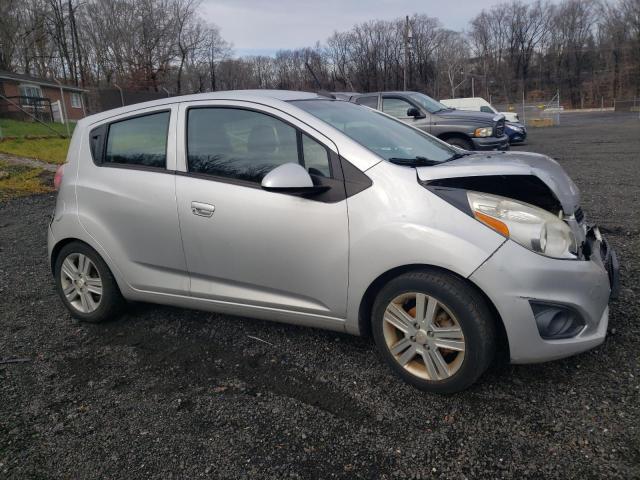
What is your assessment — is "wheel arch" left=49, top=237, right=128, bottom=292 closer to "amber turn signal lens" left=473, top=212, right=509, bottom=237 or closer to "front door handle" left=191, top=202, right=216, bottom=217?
"front door handle" left=191, top=202, right=216, bottom=217

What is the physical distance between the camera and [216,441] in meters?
2.40

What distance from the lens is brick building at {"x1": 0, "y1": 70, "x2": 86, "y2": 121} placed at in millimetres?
27031

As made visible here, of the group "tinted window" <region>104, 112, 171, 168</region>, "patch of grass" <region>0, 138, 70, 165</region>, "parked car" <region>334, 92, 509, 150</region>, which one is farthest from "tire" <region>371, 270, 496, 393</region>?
"patch of grass" <region>0, 138, 70, 165</region>

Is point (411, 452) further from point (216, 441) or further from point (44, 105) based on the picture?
point (44, 105)

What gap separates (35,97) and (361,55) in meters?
63.4

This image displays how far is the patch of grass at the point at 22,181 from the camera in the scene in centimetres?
1064

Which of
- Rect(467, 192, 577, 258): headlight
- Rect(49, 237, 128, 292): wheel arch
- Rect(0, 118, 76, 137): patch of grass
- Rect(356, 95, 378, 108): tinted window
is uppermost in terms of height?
Rect(0, 118, 76, 137): patch of grass

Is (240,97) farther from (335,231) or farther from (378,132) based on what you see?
(335,231)

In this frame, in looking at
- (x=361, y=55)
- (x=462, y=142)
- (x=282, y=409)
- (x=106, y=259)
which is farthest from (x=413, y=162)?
(x=361, y=55)

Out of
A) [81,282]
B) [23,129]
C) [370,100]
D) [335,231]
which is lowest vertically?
[81,282]

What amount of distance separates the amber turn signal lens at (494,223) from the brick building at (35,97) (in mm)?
24886

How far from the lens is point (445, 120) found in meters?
10.8

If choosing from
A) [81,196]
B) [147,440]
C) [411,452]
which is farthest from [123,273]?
[411,452]

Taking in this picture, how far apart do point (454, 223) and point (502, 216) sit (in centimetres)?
25
